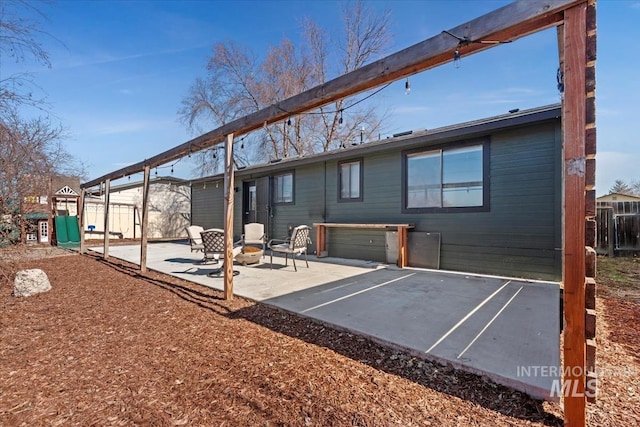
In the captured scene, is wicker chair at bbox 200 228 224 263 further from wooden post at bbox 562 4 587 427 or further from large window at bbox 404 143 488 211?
wooden post at bbox 562 4 587 427

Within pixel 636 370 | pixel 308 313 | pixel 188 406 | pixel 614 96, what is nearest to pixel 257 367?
pixel 188 406

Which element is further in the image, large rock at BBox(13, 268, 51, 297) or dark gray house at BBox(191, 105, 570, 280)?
dark gray house at BBox(191, 105, 570, 280)

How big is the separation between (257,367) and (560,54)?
128 inches

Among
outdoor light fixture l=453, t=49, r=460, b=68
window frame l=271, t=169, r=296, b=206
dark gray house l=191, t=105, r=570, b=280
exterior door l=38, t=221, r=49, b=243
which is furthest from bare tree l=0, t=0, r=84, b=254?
exterior door l=38, t=221, r=49, b=243

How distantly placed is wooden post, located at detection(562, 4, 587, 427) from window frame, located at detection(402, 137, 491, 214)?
4244mm

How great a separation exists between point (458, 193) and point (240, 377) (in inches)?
209

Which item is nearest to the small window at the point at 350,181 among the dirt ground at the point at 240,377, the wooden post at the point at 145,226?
the wooden post at the point at 145,226

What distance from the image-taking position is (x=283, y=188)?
9.66 m

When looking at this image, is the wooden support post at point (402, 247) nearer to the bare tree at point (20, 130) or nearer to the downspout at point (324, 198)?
the downspout at point (324, 198)

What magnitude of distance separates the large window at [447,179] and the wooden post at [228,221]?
4028 millimetres

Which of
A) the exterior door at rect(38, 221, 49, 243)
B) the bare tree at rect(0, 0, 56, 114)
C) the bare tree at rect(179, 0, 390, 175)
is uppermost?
the bare tree at rect(179, 0, 390, 175)

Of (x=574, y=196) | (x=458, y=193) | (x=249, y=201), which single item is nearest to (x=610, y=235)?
(x=458, y=193)

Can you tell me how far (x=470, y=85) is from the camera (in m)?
6.59

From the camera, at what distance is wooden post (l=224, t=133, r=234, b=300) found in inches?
156
